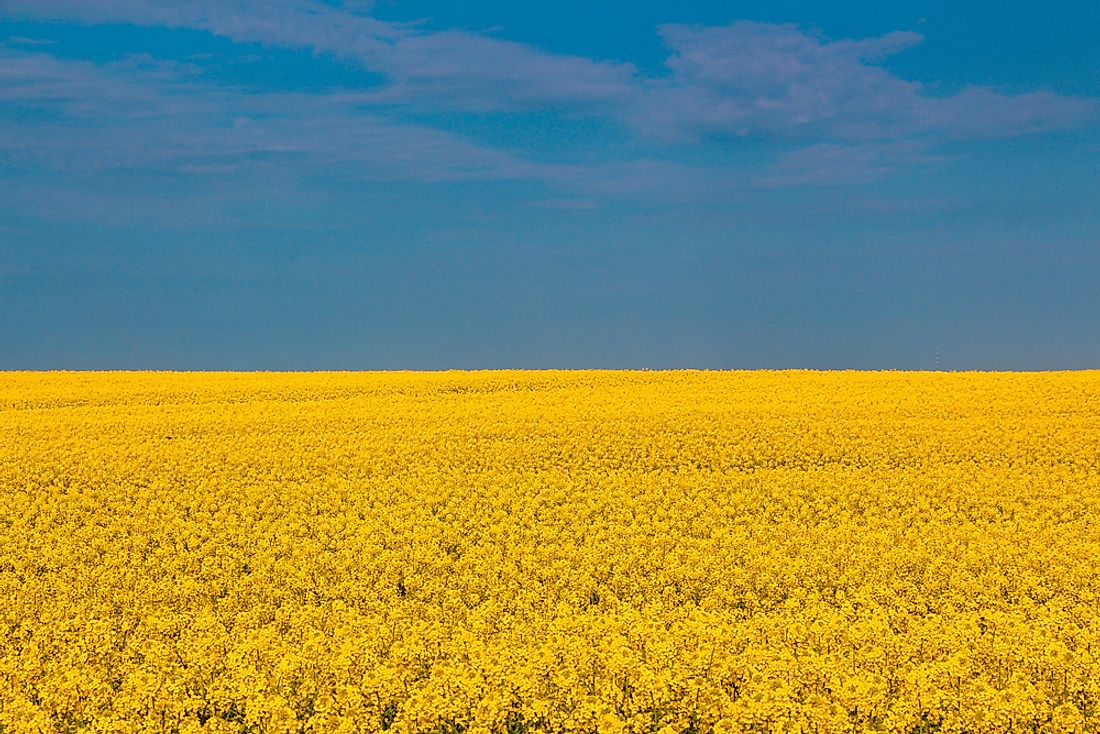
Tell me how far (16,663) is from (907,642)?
10903mm

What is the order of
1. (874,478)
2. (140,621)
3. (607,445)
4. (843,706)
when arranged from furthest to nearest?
(607,445) < (874,478) < (140,621) < (843,706)

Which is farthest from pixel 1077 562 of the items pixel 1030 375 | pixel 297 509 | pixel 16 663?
pixel 1030 375

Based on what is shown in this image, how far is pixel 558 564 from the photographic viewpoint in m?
16.1

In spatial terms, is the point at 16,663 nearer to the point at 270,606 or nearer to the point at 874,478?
the point at 270,606

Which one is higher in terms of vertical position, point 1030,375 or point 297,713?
point 1030,375

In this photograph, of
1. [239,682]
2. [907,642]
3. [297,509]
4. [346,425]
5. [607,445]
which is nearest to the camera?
[239,682]

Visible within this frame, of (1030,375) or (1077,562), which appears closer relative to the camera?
(1077,562)

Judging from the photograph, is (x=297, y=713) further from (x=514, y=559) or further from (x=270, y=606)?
(x=514, y=559)

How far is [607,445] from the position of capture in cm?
2519

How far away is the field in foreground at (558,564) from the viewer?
971 cm

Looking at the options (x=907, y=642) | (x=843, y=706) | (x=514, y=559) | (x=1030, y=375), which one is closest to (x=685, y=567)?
(x=514, y=559)

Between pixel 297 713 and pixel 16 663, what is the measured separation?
4449 mm

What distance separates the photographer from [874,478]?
73.4 ft

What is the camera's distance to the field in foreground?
9711 millimetres
